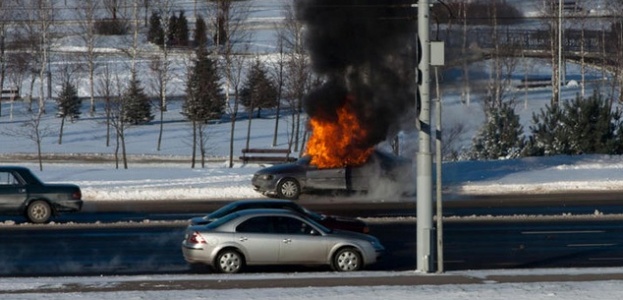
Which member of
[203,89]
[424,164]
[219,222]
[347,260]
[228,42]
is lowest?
[347,260]

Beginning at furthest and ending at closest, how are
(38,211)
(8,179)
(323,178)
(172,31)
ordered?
1. (172,31)
2. (323,178)
3. (8,179)
4. (38,211)

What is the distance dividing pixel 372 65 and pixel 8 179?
455 inches

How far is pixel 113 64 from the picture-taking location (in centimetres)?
6888

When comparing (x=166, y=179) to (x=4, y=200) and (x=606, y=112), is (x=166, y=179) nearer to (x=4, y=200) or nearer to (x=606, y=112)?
(x=4, y=200)

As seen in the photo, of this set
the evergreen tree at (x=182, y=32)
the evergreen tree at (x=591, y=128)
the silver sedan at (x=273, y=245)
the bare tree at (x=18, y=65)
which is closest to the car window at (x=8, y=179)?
the silver sedan at (x=273, y=245)

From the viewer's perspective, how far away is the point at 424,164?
16.2 meters

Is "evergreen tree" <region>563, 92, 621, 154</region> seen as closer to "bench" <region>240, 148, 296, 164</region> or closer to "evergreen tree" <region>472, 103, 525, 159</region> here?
"evergreen tree" <region>472, 103, 525, 159</region>

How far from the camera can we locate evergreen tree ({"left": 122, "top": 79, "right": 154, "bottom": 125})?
55.9 metres

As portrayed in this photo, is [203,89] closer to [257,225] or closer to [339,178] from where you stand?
[339,178]

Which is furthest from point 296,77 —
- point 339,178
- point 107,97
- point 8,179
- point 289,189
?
point 8,179

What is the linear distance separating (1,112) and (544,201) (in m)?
41.7

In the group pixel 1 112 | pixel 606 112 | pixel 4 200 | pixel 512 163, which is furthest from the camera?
pixel 1 112

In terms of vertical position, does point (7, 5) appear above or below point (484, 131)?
above

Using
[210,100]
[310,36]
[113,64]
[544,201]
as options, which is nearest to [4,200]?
[310,36]
